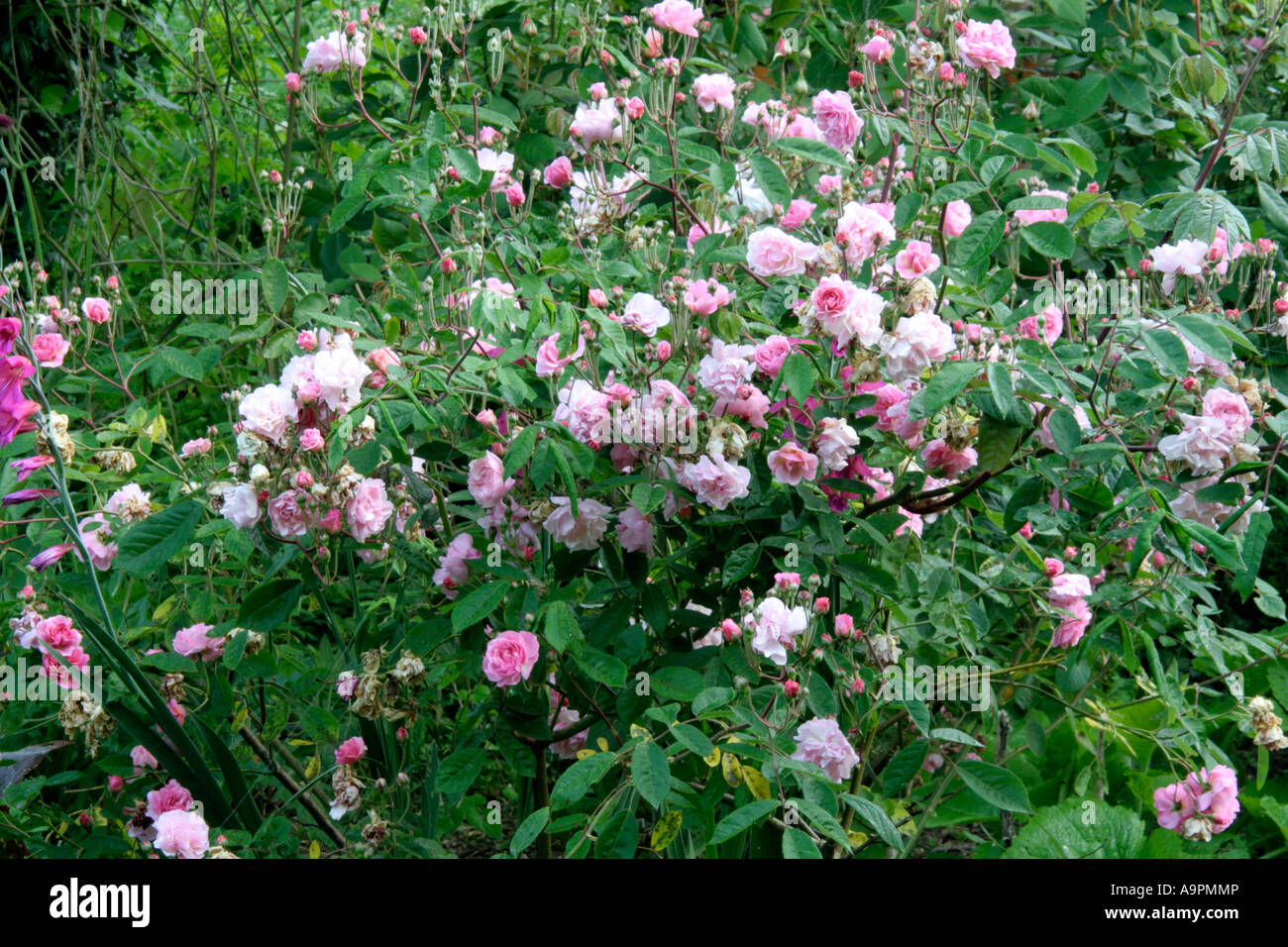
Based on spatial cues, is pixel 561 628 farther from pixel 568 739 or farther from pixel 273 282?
pixel 273 282

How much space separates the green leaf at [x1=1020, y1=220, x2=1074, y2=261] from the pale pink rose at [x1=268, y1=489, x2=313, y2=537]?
116 centimetres

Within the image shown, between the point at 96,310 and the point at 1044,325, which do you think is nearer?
the point at 1044,325

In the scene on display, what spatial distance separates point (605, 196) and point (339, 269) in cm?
115

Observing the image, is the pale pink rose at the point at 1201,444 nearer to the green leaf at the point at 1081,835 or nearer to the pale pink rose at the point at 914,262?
the pale pink rose at the point at 914,262

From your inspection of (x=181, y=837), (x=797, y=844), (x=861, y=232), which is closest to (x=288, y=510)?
(x=181, y=837)

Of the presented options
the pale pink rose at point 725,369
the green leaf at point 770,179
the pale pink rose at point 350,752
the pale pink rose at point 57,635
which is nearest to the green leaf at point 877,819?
the pale pink rose at point 725,369

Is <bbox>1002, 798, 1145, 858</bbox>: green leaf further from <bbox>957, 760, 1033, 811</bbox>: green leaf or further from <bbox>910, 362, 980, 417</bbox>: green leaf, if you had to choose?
<bbox>910, 362, 980, 417</bbox>: green leaf

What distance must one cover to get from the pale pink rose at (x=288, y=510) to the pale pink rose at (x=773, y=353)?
0.69 m

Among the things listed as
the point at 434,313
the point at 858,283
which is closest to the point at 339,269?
the point at 434,313

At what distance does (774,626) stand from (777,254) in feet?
1.86

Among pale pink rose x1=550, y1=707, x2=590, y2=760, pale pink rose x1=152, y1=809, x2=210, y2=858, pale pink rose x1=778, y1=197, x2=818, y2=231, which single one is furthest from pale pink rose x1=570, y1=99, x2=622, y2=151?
pale pink rose x1=152, y1=809, x2=210, y2=858

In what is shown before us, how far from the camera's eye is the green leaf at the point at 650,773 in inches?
56.6

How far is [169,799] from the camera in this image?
1907mm
